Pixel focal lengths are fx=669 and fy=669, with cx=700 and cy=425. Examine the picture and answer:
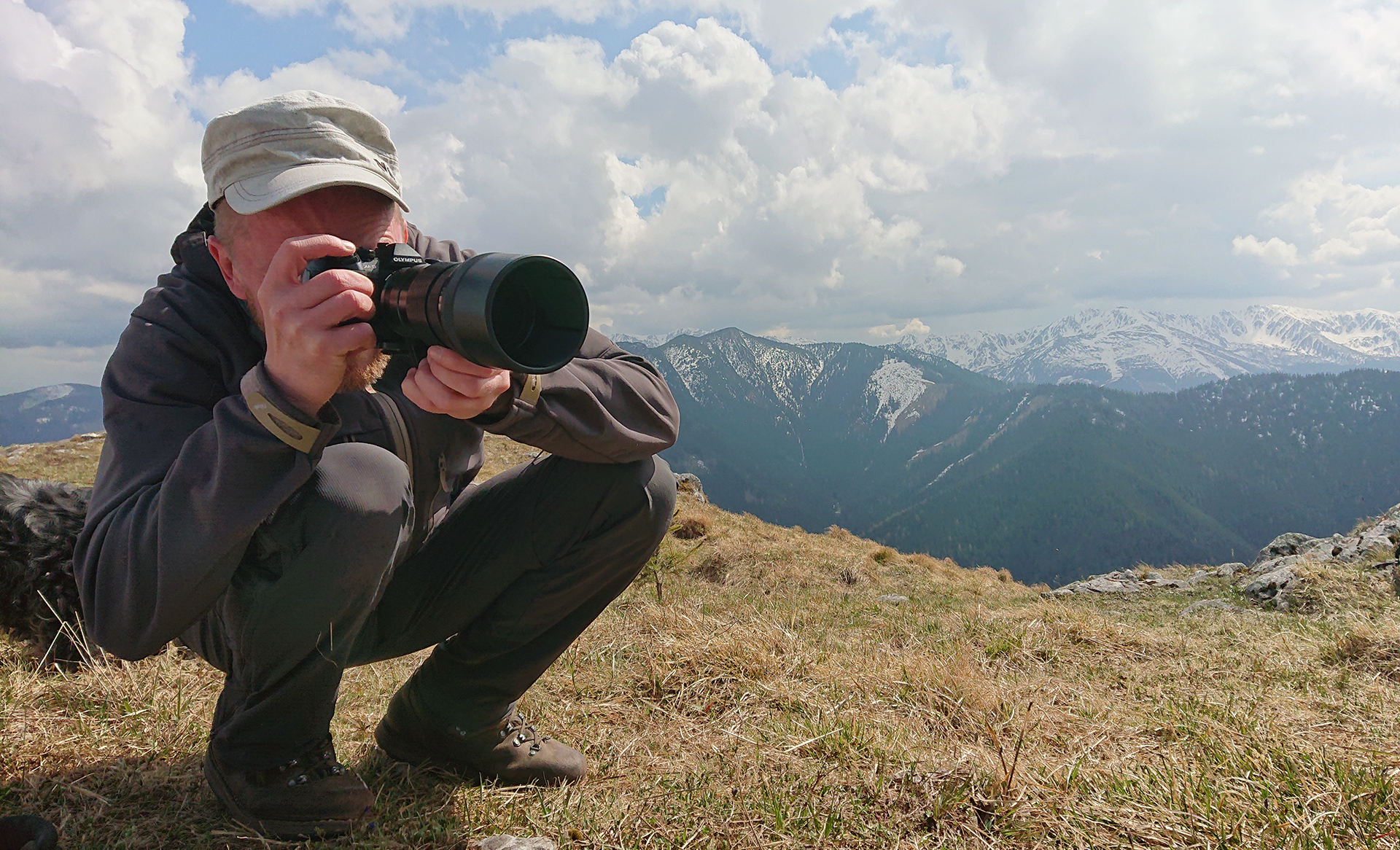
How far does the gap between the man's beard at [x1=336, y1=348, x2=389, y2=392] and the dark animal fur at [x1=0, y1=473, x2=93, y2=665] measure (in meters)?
2.76

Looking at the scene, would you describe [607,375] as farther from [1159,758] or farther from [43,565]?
[43,565]

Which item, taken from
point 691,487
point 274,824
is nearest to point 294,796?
point 274,824

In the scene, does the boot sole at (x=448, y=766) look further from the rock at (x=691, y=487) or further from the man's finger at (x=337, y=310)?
the rock at (x=691, y=487)

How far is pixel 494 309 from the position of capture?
139 cm

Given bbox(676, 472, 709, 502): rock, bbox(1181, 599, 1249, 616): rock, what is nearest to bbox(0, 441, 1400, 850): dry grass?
bbox(1181, 599, 1249, 616): rock

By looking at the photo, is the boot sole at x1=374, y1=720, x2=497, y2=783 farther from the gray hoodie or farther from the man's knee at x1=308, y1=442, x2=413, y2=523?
the man's knee at x1=308, y1=442, x2=413, y2=523

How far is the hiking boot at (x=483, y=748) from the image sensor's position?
2.33 m

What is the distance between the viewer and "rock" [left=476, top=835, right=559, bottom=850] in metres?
1.86

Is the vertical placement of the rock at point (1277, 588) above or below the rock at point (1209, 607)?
above

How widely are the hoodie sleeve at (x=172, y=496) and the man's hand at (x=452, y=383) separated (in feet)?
0.73

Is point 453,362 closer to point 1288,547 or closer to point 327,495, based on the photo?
point 327,495

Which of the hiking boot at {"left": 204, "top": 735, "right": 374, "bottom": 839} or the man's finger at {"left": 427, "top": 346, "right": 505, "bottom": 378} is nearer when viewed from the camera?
the man's finger at {"left": 427, "top": 346, "right": 505, "bottom": 378}

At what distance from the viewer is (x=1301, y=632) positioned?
4969 mm

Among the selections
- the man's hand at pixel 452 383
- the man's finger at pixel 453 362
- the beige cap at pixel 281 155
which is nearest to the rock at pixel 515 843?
the man's hand at pixel 452 383
